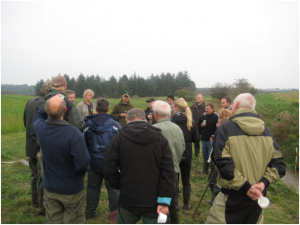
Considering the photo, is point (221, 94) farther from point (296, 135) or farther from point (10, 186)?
point (10, 186)

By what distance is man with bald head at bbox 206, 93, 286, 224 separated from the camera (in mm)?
2334

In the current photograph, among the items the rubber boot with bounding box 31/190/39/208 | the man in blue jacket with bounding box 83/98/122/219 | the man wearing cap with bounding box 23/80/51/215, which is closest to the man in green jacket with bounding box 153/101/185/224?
the man in blue jacket with bounding box 83/98/122/219

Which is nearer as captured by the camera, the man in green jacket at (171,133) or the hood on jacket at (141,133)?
the hood on jacket at (141,133)

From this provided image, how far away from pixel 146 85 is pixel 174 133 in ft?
97.4

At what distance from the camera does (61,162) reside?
261 centimetres

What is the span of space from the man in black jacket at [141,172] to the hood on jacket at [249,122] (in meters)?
0.94

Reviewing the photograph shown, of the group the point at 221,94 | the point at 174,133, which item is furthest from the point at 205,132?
the point at 221,94

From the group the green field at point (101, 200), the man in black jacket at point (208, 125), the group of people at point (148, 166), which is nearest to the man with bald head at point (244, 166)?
the group of people at point (148, 166)

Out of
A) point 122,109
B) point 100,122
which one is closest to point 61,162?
point 100,122

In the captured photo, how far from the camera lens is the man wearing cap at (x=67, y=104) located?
3.21 metres

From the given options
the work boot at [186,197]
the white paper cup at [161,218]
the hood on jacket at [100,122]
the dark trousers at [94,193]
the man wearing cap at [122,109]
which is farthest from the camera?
the man wearing cap at [122,109]

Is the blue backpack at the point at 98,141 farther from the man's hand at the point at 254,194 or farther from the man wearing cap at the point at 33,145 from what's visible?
the man's hand at the point at 254,194

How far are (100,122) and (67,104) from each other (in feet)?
2.09

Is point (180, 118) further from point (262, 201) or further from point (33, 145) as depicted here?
point (33, 145)
